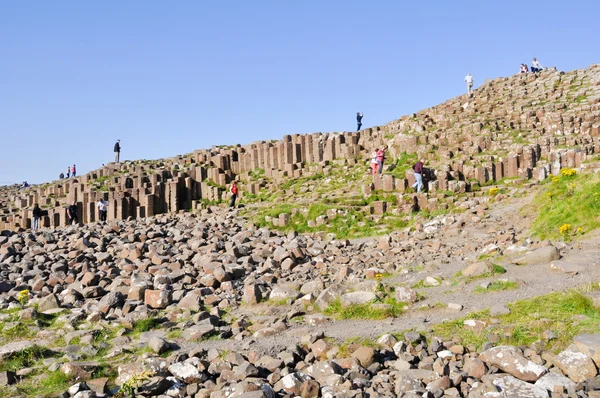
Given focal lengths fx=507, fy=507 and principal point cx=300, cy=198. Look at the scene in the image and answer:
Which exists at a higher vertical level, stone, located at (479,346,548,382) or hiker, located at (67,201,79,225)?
hiker, located at (67,201,79,225)

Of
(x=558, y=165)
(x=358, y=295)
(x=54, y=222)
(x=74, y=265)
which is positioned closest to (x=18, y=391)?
(x=358, y=295)

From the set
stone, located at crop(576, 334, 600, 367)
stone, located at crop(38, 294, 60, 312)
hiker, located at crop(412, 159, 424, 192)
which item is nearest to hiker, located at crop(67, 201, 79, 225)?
stone, located at crop(38, 294, 60, 312)

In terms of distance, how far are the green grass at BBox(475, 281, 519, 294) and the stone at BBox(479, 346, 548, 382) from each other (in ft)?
10.3

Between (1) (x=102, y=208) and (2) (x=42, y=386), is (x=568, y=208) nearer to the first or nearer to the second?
(2) (x=42, y=386)

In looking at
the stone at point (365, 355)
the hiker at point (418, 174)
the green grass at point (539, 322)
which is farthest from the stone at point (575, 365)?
the hiker at point (418, 174)

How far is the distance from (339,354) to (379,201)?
1329 cm

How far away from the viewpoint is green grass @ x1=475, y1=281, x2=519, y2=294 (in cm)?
951

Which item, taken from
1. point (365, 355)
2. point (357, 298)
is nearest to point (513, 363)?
point (365, 355)

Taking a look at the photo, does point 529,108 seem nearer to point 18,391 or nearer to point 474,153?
point 474,153

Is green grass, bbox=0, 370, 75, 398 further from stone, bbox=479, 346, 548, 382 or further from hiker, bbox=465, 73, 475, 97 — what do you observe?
hiker, bbox=465, 73, 475, 97

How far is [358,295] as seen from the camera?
10.2m

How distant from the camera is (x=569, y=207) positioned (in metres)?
12.9

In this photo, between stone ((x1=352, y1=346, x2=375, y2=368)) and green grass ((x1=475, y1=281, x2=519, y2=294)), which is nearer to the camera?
stone ((x1=352, y1=346, x2=375, y2=368))

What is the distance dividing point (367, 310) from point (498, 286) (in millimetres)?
2519
